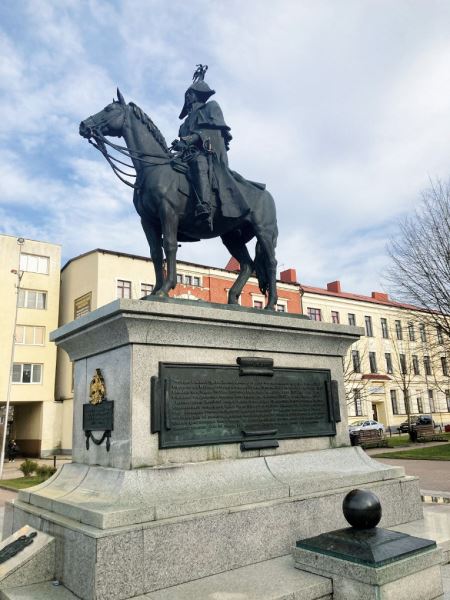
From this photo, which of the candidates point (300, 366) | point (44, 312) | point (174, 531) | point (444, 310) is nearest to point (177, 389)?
point (174, 531)

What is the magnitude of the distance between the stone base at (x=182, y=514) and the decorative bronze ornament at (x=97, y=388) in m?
0.77

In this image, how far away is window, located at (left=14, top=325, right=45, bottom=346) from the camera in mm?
35844

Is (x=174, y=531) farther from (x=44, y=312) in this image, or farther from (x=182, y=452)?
(x=44, y=312)

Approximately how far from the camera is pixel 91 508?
4453 millimetres

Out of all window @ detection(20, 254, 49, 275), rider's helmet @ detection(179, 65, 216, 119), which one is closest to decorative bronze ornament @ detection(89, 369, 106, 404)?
rider's helmet @ detection(179, 65, 216, 119)

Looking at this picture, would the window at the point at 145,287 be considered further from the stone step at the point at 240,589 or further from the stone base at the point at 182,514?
the stone step at the point at 240,589

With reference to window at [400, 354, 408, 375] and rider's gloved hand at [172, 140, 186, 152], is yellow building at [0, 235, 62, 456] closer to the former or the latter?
window at [400, 354, 408, 375]

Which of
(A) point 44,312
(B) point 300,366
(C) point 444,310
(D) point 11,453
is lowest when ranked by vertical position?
(D) point 11,453

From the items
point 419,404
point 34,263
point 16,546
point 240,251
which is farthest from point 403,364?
point 16,546

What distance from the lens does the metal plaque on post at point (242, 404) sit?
540 cm

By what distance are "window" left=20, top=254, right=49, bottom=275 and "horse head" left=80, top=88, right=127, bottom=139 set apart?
32.9 m

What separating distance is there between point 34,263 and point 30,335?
551 cm

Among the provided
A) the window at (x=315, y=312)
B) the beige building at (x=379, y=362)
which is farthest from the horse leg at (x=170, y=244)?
the window at (x=315, y=312)

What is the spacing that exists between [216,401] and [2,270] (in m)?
34.0
